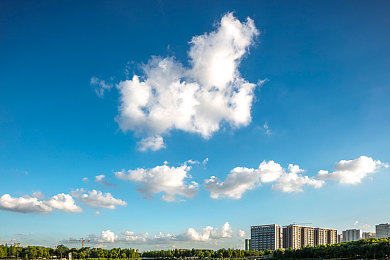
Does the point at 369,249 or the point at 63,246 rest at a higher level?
the point at 369,249

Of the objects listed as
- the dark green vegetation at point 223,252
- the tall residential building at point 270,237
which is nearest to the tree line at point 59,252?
the dark green vegetation at point 223,252

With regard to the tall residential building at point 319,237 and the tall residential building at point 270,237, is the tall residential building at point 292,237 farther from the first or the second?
the tall residential building at point 319,237

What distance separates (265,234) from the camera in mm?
195625

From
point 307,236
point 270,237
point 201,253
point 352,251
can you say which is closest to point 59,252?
point 201,253

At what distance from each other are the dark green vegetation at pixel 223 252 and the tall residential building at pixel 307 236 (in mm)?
43326

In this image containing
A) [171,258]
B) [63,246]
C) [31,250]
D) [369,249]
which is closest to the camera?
[369,249]

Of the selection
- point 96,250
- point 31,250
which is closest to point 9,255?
point 31,250

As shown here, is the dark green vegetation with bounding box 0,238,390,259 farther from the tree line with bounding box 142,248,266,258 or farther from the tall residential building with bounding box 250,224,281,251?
the tall residential building with bounding box 250,224,281,251

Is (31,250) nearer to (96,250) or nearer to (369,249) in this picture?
(96,250)

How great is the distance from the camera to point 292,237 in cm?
18475

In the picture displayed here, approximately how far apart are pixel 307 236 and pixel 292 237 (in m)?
12.1

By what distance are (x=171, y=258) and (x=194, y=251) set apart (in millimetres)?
11779

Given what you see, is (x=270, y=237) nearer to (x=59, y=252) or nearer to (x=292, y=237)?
(x=292, y=237)

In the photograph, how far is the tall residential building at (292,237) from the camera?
18512 cm
